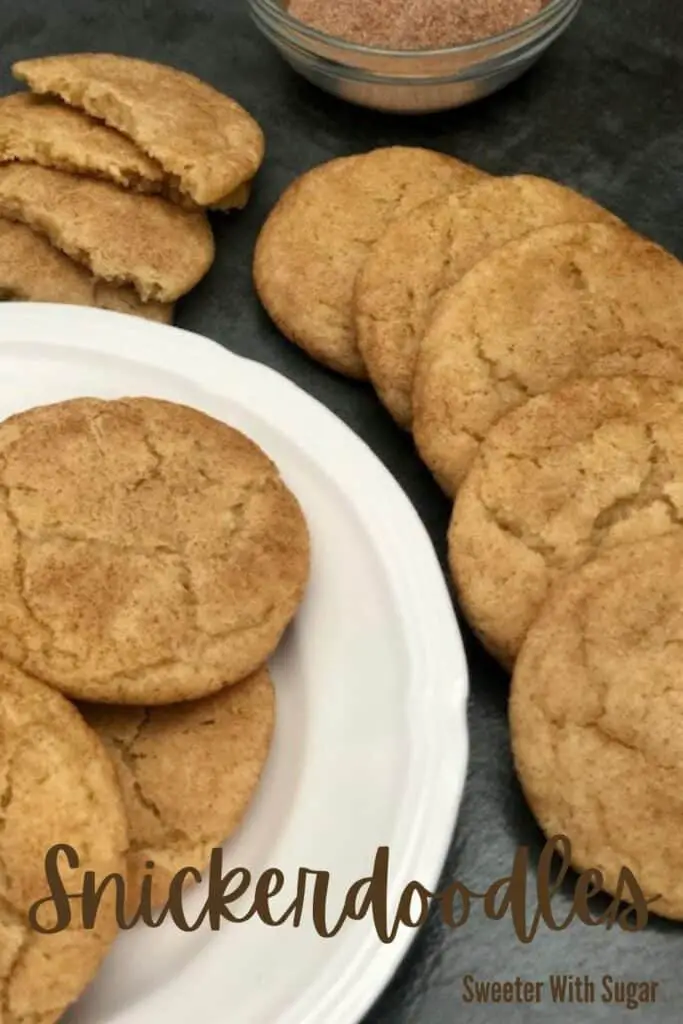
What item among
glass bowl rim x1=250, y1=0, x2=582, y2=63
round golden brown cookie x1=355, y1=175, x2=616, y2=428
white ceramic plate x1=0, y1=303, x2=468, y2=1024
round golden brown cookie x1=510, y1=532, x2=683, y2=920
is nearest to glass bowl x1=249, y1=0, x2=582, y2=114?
glass bowl rim x1=250, y1=0, x2=582, y2=63

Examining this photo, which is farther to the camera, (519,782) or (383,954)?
(519,782)

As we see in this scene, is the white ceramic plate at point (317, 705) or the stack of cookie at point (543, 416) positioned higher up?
the stack of cookie at point (543, 416)

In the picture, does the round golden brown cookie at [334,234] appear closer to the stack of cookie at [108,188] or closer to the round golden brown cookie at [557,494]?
the stack of cookie at [108,188]

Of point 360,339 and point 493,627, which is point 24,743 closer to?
point 493,627

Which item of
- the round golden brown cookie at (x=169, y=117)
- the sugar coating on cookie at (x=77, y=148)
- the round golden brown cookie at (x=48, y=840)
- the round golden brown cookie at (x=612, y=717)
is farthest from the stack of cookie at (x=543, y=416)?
the round golden brown cookie at (x=48, y=840)

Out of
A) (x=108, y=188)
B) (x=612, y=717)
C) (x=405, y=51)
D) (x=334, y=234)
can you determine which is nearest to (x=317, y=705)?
(x=612, y=717)

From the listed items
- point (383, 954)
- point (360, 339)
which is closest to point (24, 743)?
point (383, 954)

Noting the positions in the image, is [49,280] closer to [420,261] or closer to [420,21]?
[420,261]
